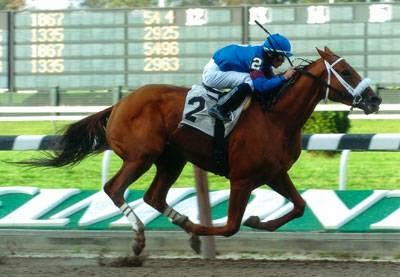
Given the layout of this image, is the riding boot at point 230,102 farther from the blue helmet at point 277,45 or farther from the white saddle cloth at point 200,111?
the blue helmet at point 277,45

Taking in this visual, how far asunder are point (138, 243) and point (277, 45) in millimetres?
1562

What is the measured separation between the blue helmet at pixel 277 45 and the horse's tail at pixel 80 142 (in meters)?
1.21

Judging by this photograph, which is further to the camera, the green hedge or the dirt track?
the green hedge

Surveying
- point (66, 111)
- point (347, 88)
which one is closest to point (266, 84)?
point (347, 88)

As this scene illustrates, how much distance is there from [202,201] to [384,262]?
1262mm

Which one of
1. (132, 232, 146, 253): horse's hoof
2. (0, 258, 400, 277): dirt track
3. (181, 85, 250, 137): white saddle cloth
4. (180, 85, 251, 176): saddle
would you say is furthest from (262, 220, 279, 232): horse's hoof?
(132, 232, 146, 253): horse's hoof

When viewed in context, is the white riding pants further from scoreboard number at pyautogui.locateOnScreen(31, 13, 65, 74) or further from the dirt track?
scoreboard number at pyautogui.locateOnScreen(31, 13, 65, 74)

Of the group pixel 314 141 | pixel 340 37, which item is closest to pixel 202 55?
pixel 340 37

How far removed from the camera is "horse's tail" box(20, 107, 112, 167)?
6.80 m

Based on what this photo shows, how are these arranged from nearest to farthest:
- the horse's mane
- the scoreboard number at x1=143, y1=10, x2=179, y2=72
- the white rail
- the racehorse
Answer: the racehorse, the horse's mane, the white rail, the scoreboard number at x1=143, y1=10, x2=179, y2=72

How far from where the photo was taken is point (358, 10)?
17.7 m

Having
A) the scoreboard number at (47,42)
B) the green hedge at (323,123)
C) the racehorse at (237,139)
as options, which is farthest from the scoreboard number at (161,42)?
the racehorse at (237,139)

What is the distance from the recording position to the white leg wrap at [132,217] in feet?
20.7

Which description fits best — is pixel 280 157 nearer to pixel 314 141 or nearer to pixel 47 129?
pixel 314 141
